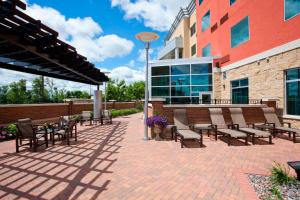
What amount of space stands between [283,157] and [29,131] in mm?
8840

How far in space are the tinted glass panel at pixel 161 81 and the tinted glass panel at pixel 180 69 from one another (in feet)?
3.41

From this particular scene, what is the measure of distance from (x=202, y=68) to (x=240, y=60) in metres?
5.26

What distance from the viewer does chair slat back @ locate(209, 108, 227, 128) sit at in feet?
34.2

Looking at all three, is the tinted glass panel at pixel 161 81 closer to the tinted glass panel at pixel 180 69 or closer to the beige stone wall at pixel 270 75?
the tinted glass panel at pixel 180 69

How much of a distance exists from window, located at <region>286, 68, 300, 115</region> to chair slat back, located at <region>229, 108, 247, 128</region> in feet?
8.79

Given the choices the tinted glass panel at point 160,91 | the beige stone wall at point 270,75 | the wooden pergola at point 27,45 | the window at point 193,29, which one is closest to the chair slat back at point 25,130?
the wooden pergola at point 27,45

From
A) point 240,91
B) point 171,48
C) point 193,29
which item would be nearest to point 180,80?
point 240,91

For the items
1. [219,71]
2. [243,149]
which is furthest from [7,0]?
[219,71]

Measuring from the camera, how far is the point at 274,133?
33.7 feet

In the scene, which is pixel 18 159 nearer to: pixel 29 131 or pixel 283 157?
pixel 29 131

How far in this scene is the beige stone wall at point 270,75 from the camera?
11087mm

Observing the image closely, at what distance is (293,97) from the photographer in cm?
1110

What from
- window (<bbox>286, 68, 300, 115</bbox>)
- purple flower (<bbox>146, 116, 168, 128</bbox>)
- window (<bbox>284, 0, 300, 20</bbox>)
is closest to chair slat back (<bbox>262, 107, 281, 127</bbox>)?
window (<bbox>286, 68, 300, 115</bbox>)

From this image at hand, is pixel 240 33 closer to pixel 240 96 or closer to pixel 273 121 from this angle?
pixel 240 96
